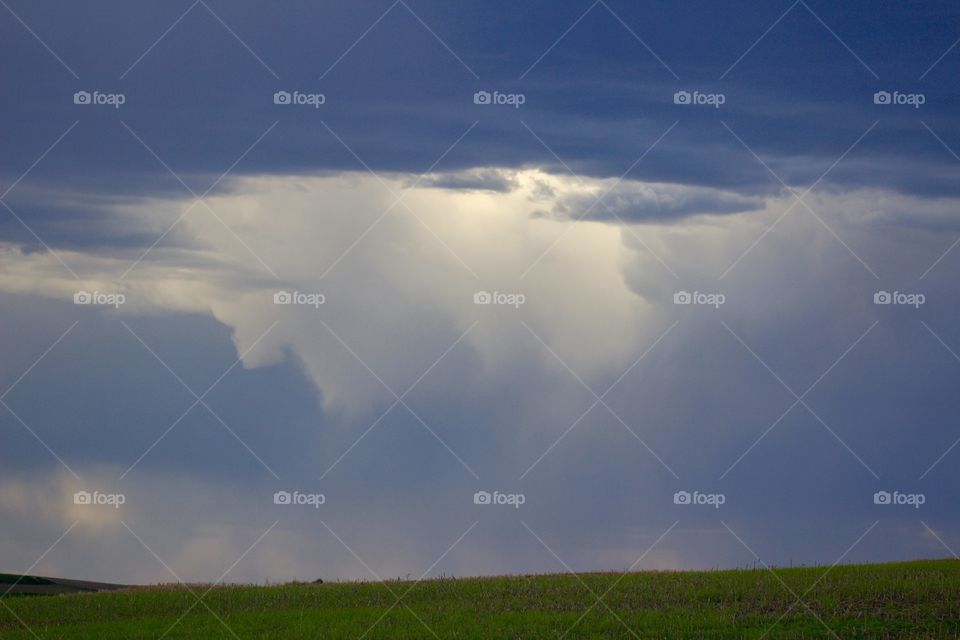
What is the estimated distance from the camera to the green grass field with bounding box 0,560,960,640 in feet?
81.5

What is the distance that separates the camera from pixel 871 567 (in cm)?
3219

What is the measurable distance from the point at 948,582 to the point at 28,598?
2798 cm

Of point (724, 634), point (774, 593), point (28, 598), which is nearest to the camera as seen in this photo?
point (724, 634)

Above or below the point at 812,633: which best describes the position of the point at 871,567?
above

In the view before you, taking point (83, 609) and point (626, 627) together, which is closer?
point (626, 627)

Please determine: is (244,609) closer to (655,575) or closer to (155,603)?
(155,603)

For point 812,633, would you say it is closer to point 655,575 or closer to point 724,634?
point 724,634

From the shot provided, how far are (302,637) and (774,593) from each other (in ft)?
39.8

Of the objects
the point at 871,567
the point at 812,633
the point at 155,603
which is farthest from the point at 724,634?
the point at 155,603

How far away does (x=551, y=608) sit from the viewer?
27438 millimetres

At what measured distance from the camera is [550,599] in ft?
93.8

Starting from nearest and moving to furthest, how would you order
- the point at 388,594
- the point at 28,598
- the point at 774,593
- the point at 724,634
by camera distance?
the point at 724,634 → the point at 774,593 → the point at 388,594 → the point at 28,598

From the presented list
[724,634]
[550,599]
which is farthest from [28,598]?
[724,634]

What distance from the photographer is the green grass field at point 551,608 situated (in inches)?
978
